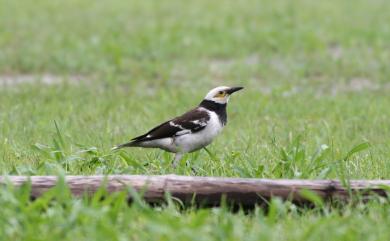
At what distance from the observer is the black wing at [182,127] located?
7.76 m

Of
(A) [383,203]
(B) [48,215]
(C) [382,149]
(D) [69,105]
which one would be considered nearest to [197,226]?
(B) [48,215]

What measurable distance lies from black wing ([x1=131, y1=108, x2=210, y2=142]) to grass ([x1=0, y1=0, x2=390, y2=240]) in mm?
233

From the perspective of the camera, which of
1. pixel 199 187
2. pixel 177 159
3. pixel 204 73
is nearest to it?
pixel 199 187

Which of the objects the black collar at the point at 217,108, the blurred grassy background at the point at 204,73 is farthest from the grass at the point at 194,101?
the black collar at the point at 217,108

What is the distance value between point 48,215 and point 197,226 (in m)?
0.90

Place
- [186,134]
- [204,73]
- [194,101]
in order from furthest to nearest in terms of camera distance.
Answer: [204,73], [194,101], [186,134]

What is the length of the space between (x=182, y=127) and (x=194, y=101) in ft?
13.6

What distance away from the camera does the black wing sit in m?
7.76

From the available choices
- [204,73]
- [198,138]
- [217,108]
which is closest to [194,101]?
[204,73]

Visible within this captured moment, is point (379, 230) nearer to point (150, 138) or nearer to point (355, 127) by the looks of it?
point (150, 138)

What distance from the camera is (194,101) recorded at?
471 inches

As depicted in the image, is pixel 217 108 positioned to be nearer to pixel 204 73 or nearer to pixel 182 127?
pixel 182 127

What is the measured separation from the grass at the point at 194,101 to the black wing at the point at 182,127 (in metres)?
0.23

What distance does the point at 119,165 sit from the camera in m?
7.18
